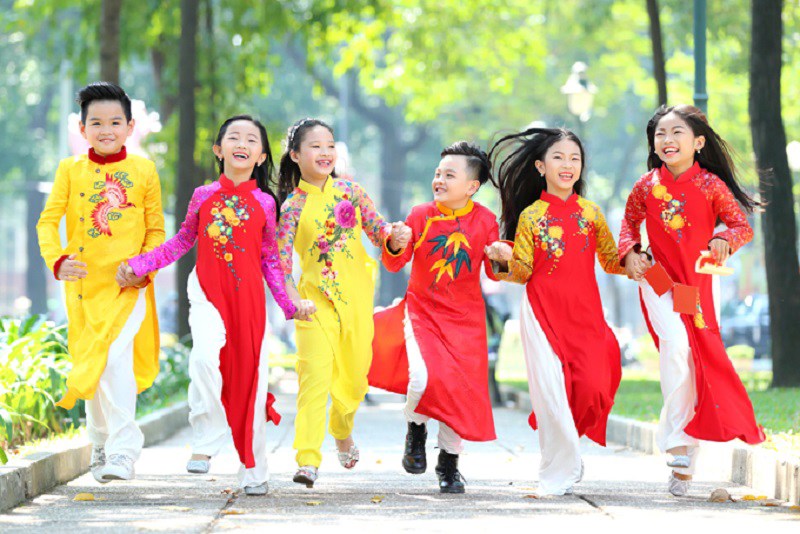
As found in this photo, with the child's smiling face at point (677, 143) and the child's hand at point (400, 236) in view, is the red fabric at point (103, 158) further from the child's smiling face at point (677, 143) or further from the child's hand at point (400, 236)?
the child's smiling face at point (677, 143)

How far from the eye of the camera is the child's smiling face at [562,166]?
879cm

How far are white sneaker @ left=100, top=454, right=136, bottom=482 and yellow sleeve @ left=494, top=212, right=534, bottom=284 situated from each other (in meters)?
2.15

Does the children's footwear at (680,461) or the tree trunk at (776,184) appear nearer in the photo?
the children's footwear at (680,461)

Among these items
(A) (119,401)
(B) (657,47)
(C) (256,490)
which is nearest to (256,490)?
(C) (256,490)

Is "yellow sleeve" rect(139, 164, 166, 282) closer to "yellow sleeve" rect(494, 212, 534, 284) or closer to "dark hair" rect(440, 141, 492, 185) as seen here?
"dark hair" rect(440, 141, 492, 185)

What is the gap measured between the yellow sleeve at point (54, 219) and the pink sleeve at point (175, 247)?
0.43m

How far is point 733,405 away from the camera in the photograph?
8.48 metres

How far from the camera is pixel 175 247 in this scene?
28.1 feet

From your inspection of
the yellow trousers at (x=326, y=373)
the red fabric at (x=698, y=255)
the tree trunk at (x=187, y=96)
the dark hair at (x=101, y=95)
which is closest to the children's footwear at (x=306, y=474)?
the yellow trousers at (x=326, y=373)

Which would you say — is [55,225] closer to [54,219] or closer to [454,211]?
[54,219]

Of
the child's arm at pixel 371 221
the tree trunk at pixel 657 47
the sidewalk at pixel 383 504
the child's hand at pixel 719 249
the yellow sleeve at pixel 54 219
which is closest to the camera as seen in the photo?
the sidewalk at pixel 383 504

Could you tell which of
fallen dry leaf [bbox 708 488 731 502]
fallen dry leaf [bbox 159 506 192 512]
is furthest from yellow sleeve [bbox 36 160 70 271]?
fallen dry leaf [bbox 708 488 731 502]

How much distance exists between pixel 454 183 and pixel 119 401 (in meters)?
2.10

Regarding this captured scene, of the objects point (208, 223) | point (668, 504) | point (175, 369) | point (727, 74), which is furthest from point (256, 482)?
point (727, 74)
